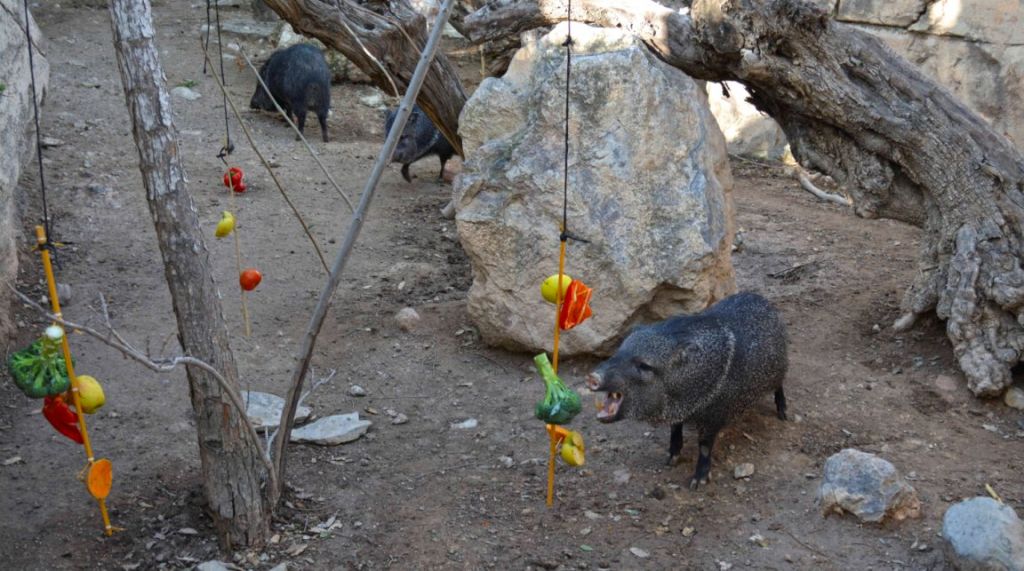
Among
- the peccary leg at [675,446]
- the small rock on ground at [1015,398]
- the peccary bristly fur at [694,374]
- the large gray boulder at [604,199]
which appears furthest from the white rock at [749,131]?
the peccary leg at [675,446]

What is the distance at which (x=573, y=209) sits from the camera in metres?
5.29

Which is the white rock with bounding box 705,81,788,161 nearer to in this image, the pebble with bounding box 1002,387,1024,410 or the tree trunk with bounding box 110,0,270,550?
the pebble with bounding box 1002,387,1024,410

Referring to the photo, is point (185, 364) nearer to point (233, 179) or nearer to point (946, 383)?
point (233, 179)

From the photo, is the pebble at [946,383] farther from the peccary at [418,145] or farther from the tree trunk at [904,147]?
the peccary at [418,145]

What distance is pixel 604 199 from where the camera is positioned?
17.4 feet

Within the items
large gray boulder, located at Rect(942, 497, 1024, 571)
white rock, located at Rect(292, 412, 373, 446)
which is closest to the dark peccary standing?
white rock, located at Rect(292, 412, 373, 446)

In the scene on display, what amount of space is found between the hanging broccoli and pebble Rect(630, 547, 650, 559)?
→ 6.95 feet

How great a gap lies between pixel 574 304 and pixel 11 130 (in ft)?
12.2

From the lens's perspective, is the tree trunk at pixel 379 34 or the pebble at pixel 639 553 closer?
the pebble at pixel 639 553

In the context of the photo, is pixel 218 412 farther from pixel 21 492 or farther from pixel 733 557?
pixel 733 557

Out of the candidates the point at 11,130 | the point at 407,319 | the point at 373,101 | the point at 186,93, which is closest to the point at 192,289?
the point at 407,319

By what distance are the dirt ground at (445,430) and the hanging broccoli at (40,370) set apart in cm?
80

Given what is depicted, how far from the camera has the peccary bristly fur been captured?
165 inches

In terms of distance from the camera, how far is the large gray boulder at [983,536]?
349 centimetres
